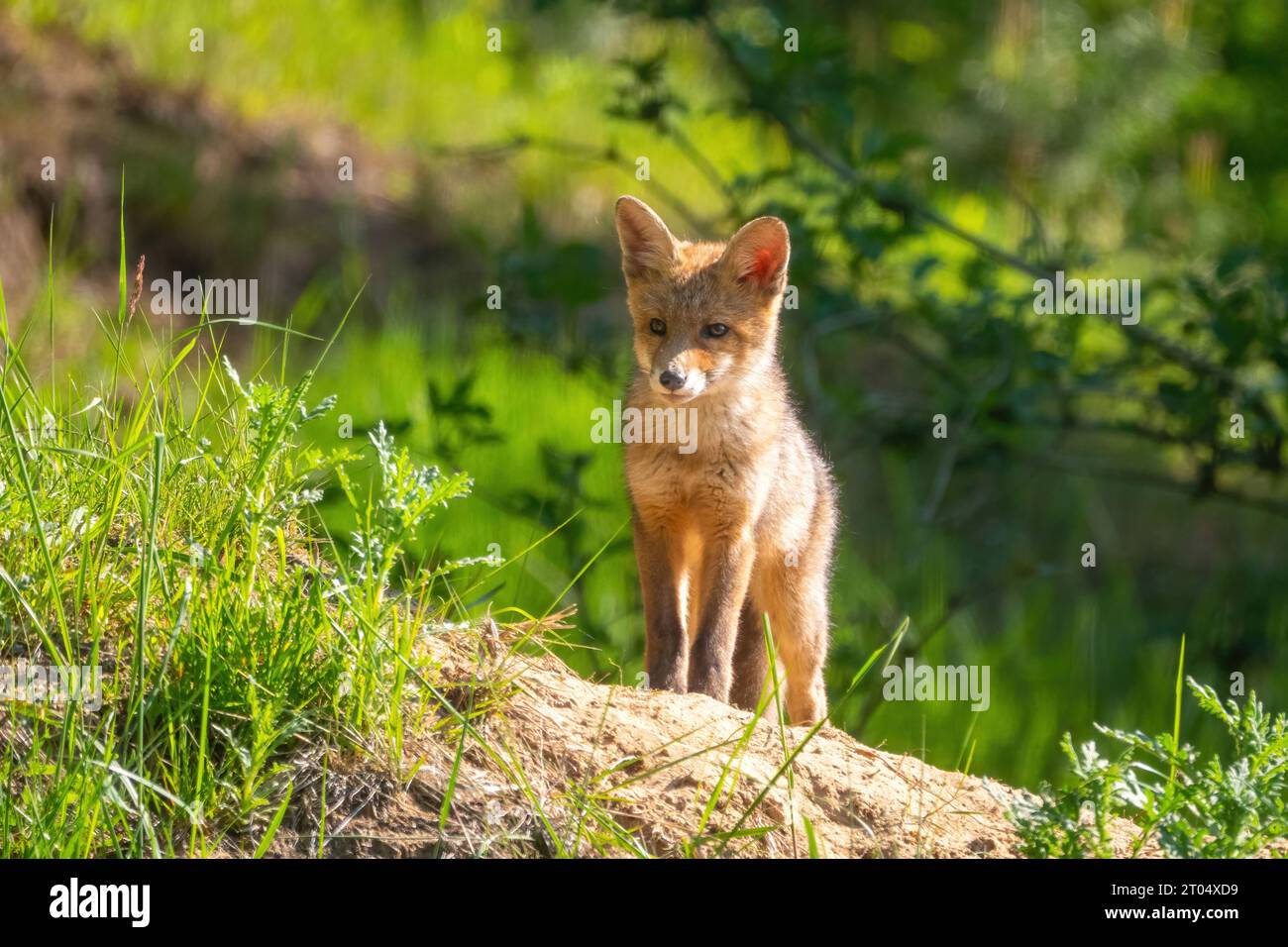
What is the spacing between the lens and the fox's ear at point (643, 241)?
16.6 feet

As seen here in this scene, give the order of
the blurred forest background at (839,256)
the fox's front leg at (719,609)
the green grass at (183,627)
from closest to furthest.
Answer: the green grass at (183,627), the fox's front leg at (719,609), the blurred forest background at (839,256)

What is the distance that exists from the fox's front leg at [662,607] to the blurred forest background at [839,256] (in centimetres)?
19

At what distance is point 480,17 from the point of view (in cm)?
1338

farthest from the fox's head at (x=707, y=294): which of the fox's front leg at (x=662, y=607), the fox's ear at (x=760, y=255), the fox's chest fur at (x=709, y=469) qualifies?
the fox's front leg at (x=662, y=607)

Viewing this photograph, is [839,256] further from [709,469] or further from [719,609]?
[719,609]

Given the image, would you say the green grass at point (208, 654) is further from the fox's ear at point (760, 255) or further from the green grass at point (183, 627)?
the fox's ear at point (760, 255)

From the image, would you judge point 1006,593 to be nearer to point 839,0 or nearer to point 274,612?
point 839,0

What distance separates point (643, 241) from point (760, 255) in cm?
44

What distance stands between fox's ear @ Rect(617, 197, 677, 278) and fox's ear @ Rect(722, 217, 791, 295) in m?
0.23

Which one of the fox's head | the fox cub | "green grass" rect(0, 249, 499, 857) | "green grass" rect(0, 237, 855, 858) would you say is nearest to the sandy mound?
"green grass" rect(0, 237, 855, 858)

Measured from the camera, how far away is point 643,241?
5.12 meters

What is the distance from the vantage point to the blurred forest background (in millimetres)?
6746

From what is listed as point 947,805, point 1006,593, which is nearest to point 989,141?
point 1006,593
